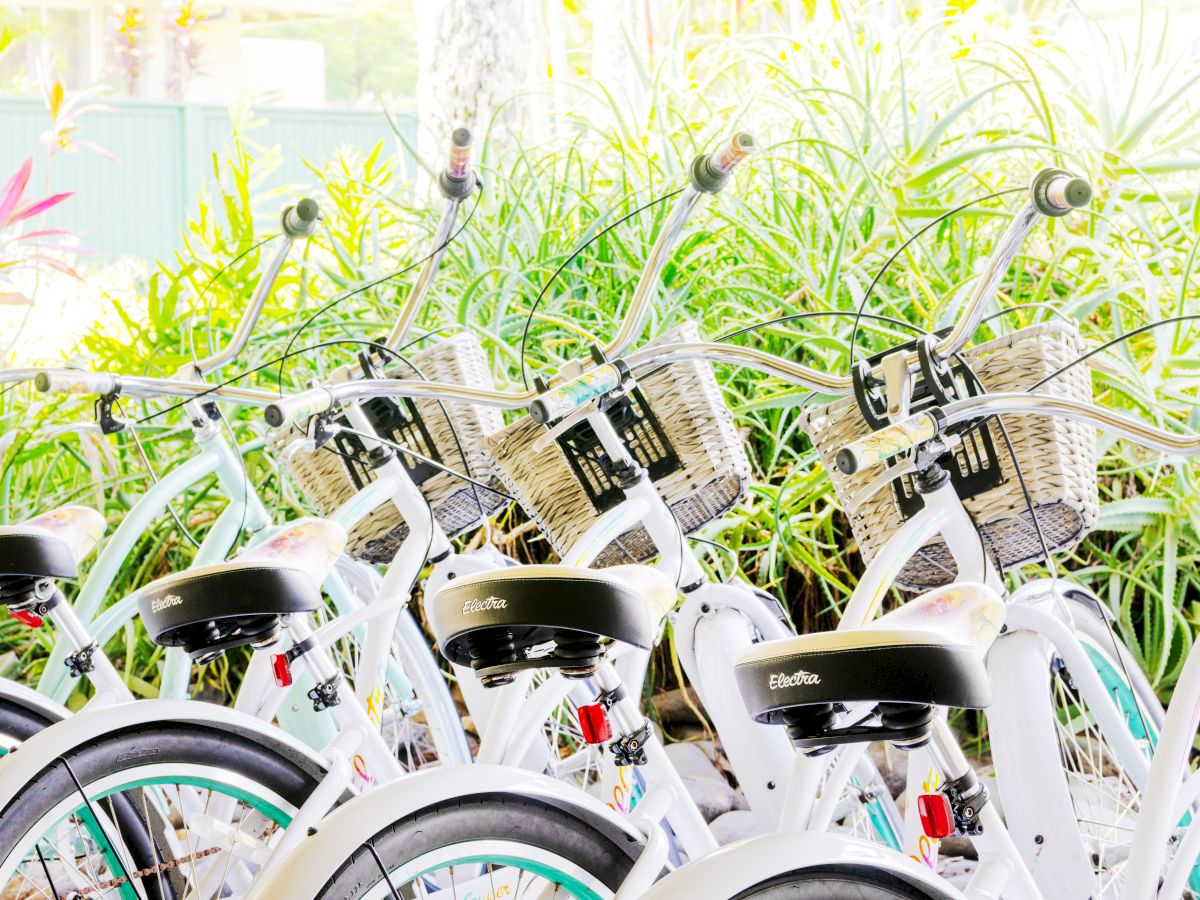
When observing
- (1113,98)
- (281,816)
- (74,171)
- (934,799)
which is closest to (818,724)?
(934,799)

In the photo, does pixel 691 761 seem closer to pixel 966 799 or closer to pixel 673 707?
pixel 673 707

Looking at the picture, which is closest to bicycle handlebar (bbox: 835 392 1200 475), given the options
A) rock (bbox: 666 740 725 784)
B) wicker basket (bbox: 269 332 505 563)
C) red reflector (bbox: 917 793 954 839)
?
red reflector (bbox: 917 793 954 839)

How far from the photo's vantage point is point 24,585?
65.4 inches

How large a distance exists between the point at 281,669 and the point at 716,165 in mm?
739

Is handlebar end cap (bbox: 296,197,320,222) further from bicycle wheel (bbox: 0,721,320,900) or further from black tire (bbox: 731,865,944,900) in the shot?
black tire (bbox: 731,865,944,900)

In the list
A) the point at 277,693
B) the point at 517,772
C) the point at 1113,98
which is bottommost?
the point at 277,693

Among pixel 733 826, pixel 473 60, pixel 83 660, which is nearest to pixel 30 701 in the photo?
pixel 83 660

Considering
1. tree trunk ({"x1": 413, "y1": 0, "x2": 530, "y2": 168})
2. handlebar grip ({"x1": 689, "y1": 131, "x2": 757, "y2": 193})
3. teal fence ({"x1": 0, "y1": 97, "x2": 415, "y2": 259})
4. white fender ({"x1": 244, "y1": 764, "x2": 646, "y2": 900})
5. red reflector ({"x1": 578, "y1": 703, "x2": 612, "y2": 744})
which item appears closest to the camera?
white fender ({"x1": 244, "y1": 764, "x2": 646, "y2": 900})

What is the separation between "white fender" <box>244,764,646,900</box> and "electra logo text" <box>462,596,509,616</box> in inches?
5.6

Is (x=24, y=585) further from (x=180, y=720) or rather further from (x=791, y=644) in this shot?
(x=791, y=644)

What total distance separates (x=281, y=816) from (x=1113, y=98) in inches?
79.9

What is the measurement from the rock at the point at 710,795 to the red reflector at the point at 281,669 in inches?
44.4

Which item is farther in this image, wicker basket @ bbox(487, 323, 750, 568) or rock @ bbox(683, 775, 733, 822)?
rock @ bbox(683, 775, 733, 822)

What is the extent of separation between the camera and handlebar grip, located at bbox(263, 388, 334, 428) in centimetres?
147
